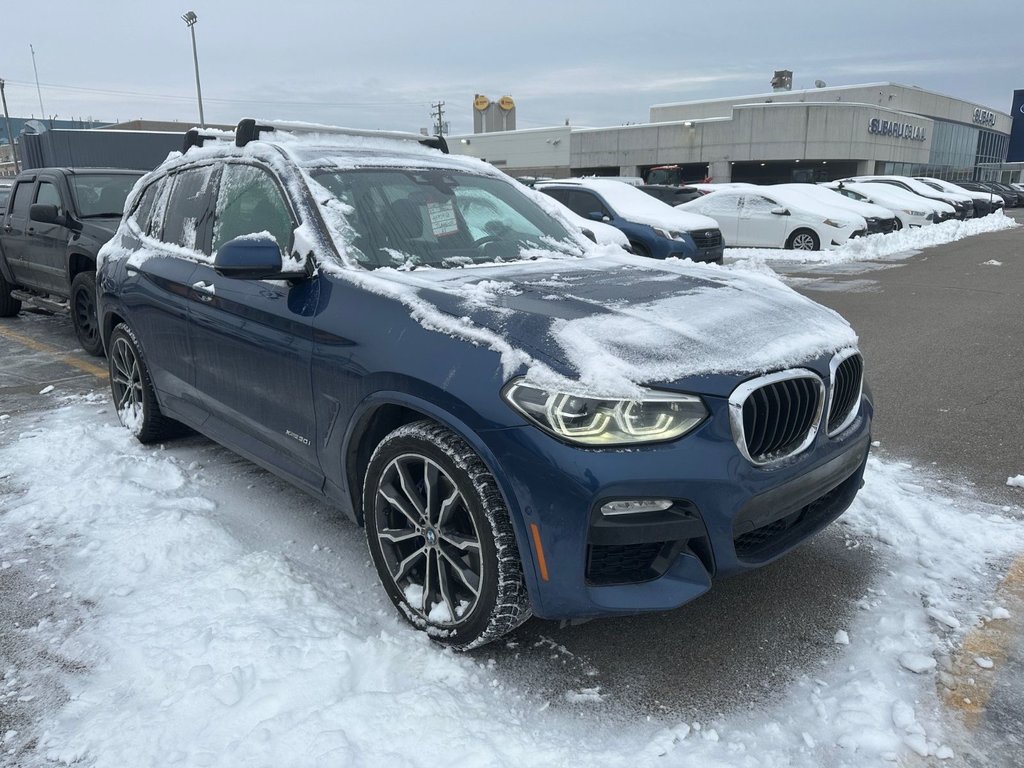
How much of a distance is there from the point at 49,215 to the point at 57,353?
4.60 feet

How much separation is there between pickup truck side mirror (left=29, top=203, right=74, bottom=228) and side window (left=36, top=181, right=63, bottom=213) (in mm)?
339

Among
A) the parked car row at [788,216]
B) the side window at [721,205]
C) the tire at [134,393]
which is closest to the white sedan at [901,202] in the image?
the parked car row at [788,216]

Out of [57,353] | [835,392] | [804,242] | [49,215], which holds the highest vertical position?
[49,215]

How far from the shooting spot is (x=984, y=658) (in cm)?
268

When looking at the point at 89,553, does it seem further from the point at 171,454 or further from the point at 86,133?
the point at 86,133

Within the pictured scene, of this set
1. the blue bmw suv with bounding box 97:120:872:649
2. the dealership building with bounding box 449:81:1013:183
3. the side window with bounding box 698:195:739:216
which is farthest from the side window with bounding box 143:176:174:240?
the dealership building with bounding box 449:81:1013:183

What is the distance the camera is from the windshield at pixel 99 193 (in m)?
7.80

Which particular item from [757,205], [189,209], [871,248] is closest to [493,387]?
[189,209]

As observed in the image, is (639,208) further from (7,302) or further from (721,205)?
(7,302)

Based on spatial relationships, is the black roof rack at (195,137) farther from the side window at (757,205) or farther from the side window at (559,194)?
the side window at (757,205)

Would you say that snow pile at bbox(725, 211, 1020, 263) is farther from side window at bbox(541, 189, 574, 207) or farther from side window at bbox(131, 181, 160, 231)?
side window at bbox(131, 181, 160, 231)

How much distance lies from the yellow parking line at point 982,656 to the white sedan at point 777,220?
14.2 m

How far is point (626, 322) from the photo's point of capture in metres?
2.65

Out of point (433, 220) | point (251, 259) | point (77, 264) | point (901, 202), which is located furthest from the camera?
point (901, 202)
